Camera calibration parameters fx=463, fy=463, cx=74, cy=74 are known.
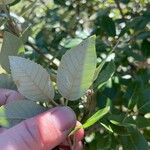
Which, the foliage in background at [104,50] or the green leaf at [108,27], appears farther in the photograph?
the green leaf at [108,27]

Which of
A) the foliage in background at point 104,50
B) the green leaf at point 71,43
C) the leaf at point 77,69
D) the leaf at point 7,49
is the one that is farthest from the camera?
the green leaf at point 71,43

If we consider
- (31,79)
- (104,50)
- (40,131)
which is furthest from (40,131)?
(104,50)

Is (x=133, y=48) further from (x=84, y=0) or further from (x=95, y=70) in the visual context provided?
(x=95, y=70)

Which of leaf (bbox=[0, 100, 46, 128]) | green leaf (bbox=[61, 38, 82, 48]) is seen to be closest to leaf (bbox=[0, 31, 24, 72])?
leaf (bbox=[0, 100, 46, 128])

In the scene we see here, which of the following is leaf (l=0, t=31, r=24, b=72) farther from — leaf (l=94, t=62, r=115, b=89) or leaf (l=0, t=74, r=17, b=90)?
leaf (l=94, t=62, r=115, b=89)

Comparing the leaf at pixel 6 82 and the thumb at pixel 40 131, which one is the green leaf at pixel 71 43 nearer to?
the leaf at pixel 6 82

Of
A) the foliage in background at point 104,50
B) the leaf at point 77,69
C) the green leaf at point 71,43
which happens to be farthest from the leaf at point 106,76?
the green leaf at point 71,43

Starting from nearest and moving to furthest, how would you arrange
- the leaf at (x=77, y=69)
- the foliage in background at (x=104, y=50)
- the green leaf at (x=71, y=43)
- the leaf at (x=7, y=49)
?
1. the leaf at (x=77, y=69)
2. the leaf at (x=7, y=49)
3. the foliage in background at (x=104, y=50)
4. the green leaf at (x=71, y=43)
